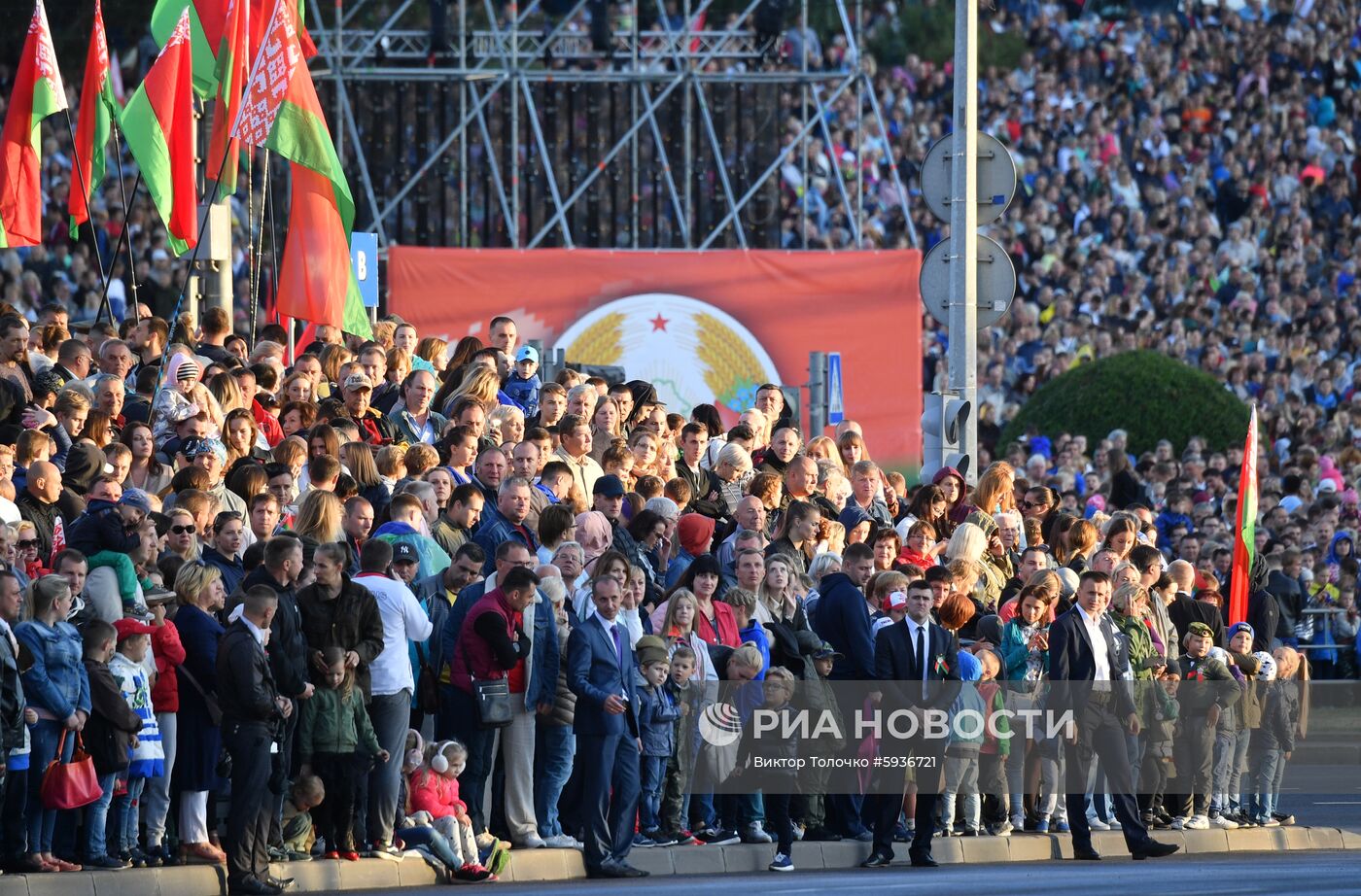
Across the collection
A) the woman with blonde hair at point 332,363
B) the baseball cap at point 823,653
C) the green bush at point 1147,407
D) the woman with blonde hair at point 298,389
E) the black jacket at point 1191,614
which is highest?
the green bush at point 1147,407

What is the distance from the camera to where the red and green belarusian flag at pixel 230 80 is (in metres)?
19.5

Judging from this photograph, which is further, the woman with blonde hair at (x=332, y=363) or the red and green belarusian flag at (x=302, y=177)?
the red and green belarusian flag at (x=302, y=177)

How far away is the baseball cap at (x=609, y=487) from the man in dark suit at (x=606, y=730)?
1505mm

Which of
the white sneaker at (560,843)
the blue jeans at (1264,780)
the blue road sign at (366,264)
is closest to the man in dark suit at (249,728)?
the white sneaker at (560,843)

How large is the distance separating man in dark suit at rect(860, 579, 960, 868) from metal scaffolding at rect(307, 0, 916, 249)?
12413 millimetres

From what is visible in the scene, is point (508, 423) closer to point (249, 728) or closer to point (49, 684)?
point (249, 728)

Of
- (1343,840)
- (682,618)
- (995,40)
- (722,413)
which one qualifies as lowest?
(1343,840)

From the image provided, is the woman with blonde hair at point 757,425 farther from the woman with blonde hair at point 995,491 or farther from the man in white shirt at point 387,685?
the man in white shirt at point 387,685

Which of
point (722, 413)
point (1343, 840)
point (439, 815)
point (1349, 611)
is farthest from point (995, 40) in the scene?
point (439, 815)

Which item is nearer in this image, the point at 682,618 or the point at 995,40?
the point at 682,618

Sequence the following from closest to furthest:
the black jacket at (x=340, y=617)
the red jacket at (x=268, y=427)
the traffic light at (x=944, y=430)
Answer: the black jacket at (x=340, y=617)
the red jacket at (x=268, y=427)
the traffic light at (x=944, y=430)

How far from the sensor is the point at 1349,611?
77.3ft

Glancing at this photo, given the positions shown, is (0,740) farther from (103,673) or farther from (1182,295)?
(1182,295)

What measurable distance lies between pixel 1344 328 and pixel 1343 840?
1809 cm
